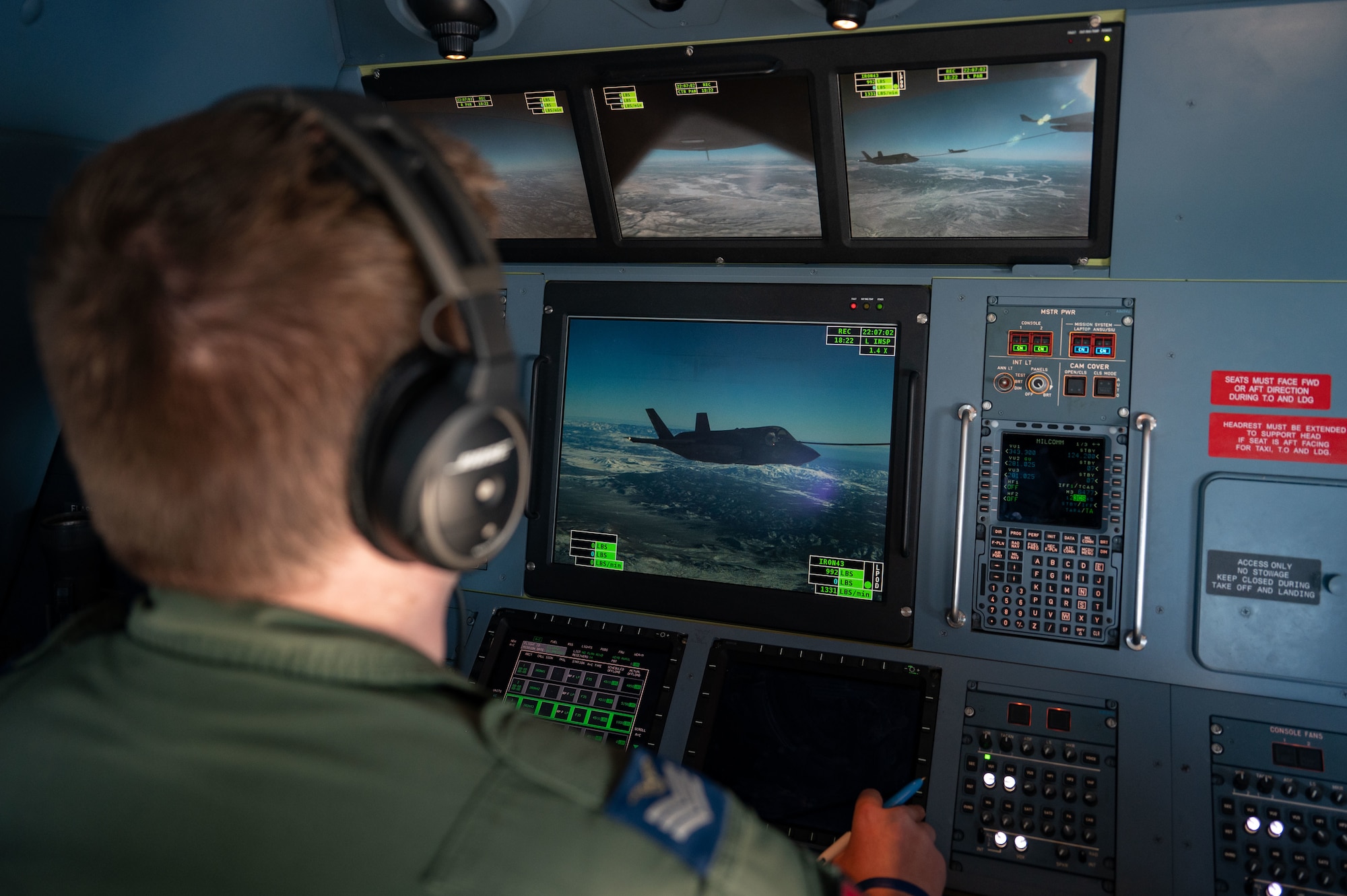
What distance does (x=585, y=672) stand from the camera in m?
2.27

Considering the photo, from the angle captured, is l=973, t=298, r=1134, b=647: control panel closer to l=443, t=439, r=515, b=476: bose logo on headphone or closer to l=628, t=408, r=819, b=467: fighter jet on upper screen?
l=628, t=408, r=819, b=467: fighter jet on upper screen

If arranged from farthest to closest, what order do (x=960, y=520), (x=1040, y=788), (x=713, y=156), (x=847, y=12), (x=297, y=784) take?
(x=713, y=156) < (x=960, y=520) < (x=847, y=12) < (x=1040, y=788) < (x=297, y=784)

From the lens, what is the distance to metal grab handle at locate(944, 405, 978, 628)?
2.07 metres

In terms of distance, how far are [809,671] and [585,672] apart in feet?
1.81

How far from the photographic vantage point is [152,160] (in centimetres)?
72

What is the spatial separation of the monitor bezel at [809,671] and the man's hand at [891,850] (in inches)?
21.5

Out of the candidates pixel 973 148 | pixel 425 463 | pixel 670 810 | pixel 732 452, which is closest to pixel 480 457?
pixel 425 463

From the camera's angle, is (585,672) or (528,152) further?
(528,152)

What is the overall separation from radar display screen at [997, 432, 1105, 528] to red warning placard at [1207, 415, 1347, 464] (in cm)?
24

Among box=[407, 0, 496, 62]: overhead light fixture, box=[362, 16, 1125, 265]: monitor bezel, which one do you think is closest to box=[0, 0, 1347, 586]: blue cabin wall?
box=[362, 16, 1125, 265]: monitor bezel

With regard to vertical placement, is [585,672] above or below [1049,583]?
below

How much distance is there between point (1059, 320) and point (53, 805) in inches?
80.1

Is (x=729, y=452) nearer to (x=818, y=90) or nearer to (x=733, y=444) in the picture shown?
(x=733, y=444)

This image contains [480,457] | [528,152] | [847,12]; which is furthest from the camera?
[528,152]
